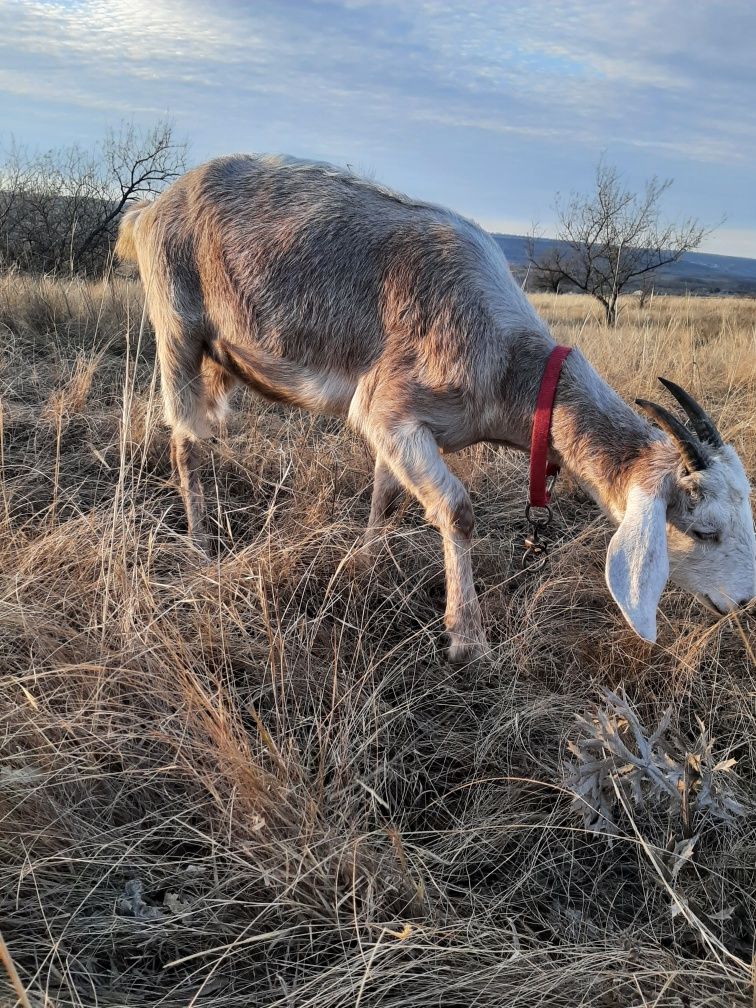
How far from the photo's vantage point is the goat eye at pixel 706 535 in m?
3.00

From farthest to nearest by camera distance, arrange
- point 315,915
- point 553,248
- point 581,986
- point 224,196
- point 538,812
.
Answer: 1. point 553,248
2. point 224,196
3. point 538,812
4. point 315,915
5. point 581,986

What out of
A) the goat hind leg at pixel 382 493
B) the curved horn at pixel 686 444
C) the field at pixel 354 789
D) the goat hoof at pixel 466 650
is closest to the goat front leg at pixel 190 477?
the field at pixel 354 789

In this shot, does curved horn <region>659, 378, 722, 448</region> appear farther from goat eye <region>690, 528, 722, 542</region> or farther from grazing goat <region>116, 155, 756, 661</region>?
goat eye <region>690, 528, 722, 542</region>

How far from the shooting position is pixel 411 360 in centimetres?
349

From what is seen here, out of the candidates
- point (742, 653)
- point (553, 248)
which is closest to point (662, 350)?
point (742, 653)

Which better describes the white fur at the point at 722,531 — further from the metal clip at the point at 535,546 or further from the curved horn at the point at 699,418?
the metal clip at the point at 535,546

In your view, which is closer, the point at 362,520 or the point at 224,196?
the point at 224,196

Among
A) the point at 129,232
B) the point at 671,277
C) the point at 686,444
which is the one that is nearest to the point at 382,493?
the point at 686,444

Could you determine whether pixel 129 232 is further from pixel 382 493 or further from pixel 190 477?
pixel 382 493

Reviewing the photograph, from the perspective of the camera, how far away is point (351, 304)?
11.9 feet

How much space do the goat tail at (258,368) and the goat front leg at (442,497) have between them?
0.67 meters

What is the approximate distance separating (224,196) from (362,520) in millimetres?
1822

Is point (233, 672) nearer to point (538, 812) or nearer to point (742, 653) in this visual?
point (538, 812)

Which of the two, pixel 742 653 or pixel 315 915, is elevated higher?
pixel 742 653
